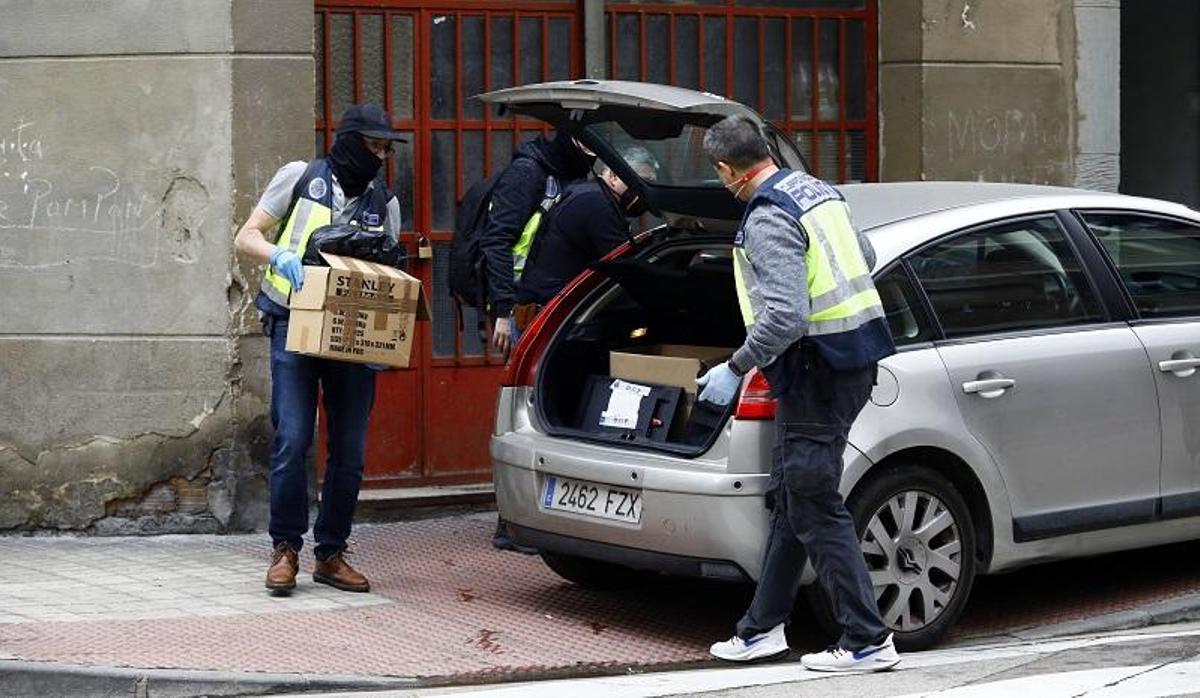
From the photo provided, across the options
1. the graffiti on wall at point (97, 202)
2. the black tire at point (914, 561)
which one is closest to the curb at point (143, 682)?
the black tire at point (914, 561)

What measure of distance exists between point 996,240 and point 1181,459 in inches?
44.9

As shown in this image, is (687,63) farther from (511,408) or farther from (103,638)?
(103,638)

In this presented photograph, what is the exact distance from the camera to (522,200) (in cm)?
909

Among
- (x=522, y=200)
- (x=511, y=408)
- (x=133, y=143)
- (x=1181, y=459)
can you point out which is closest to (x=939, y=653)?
(x=1181, y=459)

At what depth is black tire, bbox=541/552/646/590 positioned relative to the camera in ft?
27.5

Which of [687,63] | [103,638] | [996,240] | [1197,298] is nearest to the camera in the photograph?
[103,638]

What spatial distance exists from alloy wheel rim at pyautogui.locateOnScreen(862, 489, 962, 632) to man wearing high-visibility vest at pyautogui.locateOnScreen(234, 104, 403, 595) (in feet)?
7.01

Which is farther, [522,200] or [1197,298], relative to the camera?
[522,200]

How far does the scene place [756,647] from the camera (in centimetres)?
733

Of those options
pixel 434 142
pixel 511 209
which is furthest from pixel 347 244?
pixel 434 142

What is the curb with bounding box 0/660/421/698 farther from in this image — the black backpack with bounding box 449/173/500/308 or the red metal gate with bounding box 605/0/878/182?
the red metal gate with bounding box 605/0/878/182

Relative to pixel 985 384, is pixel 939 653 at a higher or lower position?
lower

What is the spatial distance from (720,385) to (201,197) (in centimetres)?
334

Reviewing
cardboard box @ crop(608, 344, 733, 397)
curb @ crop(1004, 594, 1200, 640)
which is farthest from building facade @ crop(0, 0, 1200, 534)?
curb @ crop(1004, 594, 1200, 640)
